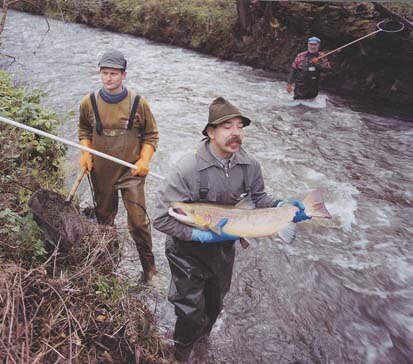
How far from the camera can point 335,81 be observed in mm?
12492

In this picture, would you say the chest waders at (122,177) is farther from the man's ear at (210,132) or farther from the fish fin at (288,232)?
the fish fin at (288,232)

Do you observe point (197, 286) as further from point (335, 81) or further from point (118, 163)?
point (335, 81)

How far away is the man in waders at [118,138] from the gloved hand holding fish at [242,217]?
1.39 m

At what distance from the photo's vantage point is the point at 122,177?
4.12m

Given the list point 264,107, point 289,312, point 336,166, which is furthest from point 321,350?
point 264,107

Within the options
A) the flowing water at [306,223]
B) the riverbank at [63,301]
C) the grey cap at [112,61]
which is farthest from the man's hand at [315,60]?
the riverbank at [63,301]

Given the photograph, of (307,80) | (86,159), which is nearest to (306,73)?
(307,80)

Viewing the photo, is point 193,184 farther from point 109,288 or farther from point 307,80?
point 307,80

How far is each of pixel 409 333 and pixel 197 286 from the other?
2618mm

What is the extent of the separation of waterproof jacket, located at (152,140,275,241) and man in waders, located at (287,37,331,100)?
820 centimetres

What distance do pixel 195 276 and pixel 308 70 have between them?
859 cm

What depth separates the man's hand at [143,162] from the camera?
13.1ft

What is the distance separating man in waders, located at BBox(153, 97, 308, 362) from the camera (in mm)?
2712

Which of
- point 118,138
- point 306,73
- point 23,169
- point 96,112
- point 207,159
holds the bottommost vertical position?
point 23,169
